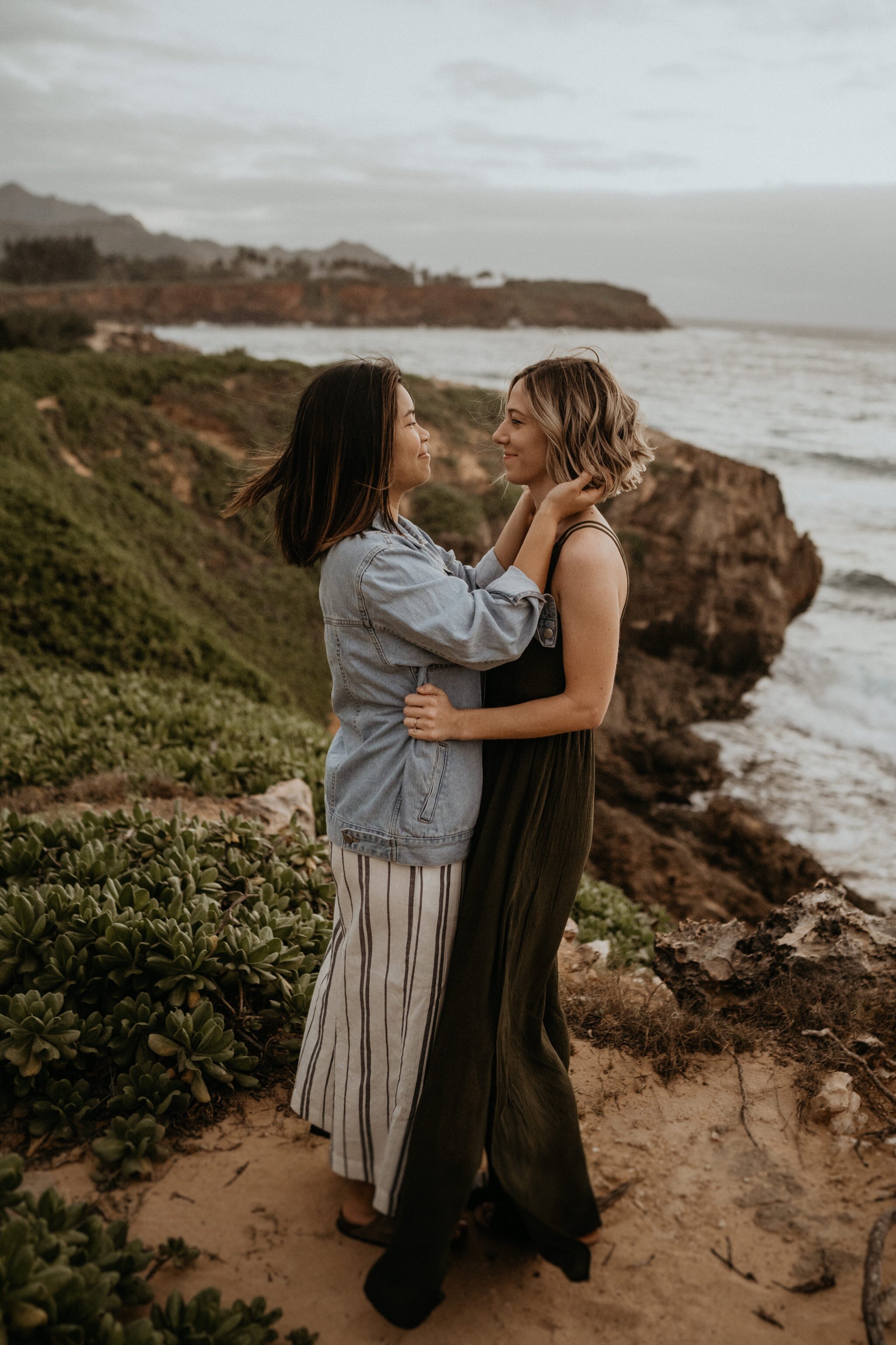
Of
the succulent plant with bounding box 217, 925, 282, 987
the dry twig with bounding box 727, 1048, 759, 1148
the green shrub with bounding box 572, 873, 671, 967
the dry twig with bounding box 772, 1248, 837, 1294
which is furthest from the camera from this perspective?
the green shrub with bounding box 572, 873, 671, 967

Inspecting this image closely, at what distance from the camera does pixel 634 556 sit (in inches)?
864

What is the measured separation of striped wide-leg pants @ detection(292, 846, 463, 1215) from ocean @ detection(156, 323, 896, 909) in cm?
148

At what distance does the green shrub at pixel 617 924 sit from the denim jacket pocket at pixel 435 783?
10.3 feet

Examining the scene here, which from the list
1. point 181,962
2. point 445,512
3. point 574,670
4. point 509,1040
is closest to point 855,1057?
point 509,1040

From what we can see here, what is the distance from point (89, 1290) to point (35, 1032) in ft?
3.79

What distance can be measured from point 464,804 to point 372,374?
48.8 inches

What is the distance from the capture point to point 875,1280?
2.63m

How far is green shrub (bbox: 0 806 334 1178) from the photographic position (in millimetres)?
3346

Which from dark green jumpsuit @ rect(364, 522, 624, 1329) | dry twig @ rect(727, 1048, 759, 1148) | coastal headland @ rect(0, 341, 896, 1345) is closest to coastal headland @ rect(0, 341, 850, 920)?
coastal headland @ rect(0, 341, 896, 1345)

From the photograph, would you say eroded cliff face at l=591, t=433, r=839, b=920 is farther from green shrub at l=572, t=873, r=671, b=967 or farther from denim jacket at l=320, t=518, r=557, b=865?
denim jacket at l=320, t=518, r=557, b=865

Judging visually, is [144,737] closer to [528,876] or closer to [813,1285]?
[528,876]

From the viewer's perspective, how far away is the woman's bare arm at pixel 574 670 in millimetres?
2607

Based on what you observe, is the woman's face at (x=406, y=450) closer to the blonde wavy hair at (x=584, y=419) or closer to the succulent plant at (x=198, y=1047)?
the blonde wavy hair at (x=584, y=419)

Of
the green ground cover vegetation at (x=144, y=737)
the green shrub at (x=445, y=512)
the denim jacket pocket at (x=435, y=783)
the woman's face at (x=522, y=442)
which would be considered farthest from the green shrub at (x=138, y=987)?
the green shrub at (x=445, y=512)
